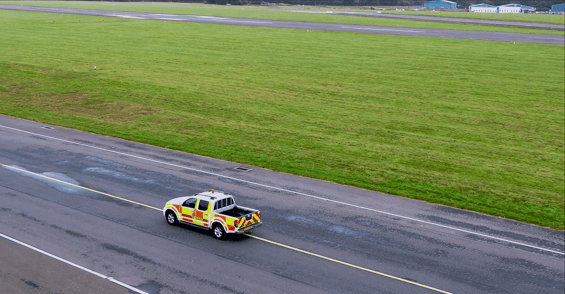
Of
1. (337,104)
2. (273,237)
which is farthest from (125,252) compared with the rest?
(337,104)

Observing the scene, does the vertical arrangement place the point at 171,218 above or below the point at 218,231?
above

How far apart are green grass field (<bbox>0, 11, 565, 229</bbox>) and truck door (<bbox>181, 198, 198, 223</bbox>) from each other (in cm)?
974

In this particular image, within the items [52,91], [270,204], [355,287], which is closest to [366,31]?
[52,91]

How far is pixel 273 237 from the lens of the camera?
21484 mm

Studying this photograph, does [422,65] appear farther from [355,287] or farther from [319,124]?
[355,287]

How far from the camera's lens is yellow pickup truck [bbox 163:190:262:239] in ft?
68.0

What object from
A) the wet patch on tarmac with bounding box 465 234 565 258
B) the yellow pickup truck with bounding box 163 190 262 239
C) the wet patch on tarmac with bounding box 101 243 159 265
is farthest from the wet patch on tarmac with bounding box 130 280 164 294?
the wet patch on tarmac with bounding box 465 234 565 258

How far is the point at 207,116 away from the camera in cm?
4291

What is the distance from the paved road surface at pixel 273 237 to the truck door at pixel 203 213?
2.31 ft

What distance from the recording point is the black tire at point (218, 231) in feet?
69.1

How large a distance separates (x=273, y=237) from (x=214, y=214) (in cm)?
280

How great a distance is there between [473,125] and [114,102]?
107ft

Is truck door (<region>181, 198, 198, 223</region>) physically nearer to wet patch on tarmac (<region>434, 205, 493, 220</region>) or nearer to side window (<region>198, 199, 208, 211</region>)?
side window (<region>198, 199, 208, 211</region>)

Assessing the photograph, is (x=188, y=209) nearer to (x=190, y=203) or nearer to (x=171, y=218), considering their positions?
(x=190, y=203)
